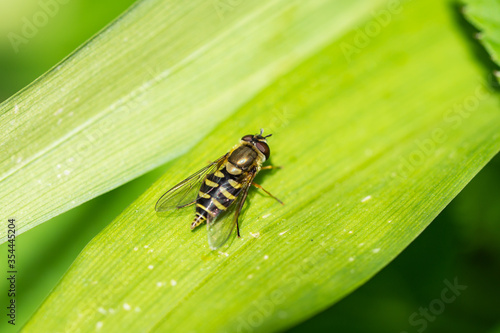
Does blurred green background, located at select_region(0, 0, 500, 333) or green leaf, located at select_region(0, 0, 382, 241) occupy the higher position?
green leaf, located at select_region(0, 0, 382, 241)

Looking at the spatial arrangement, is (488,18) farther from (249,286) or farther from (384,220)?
(249,286)

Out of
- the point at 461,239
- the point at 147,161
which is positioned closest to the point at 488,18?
the point at 461,239

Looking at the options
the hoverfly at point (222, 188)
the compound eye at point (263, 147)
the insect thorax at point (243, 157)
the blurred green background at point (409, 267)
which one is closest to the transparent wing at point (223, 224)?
the hoverfly at point (222, 188)

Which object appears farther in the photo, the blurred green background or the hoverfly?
the blurred green background

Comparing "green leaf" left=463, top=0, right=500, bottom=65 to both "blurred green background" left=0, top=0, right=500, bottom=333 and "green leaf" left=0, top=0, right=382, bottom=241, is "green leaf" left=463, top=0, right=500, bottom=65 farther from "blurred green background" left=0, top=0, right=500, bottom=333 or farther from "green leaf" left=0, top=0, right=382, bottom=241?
"green leaf" left=0, top=0, right=382, bottom=241

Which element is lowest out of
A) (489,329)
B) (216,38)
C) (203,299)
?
(489,329)

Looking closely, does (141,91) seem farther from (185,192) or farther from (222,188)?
(222,188)

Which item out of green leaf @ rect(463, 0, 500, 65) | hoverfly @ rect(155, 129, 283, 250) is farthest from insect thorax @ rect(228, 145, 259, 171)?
green leaf @ rect(463, 0, 500, 65)
